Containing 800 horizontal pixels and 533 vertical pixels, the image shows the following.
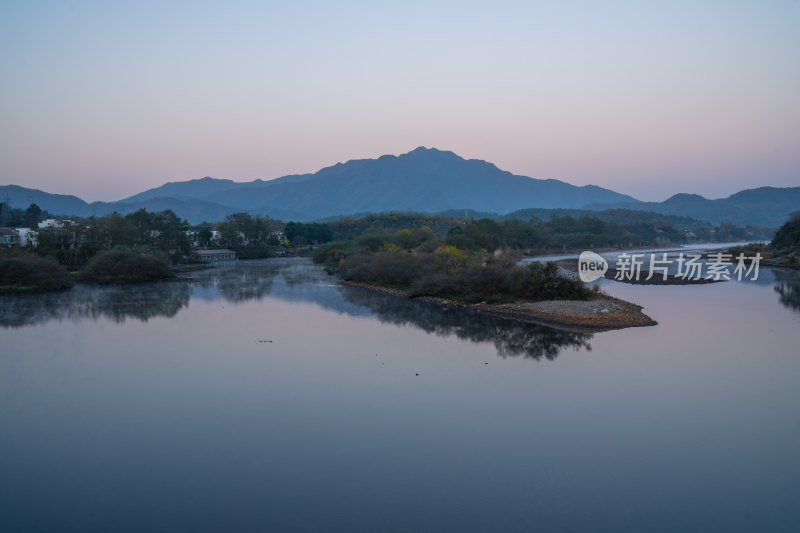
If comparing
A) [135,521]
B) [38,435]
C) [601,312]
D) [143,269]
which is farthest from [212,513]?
[143,269]

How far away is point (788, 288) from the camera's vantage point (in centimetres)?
2981

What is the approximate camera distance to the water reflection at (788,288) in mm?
24406

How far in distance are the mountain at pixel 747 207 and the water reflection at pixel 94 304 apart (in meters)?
175

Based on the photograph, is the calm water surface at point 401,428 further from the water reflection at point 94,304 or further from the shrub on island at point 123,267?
the shrub on island at point 123,267

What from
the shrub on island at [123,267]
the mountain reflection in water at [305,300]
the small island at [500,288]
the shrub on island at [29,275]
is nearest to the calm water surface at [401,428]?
the mountain reflection in water at [305,300]

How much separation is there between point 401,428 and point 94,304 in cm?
2169

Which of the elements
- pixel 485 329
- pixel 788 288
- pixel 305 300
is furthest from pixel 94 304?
pixel 788 288

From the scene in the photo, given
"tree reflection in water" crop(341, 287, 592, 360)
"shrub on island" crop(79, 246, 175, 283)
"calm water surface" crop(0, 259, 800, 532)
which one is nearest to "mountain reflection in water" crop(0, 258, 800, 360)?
"tree reflection in water" crop(341, 287, 592, 360)

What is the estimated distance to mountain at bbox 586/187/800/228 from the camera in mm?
166250

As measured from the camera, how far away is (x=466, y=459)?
831cm

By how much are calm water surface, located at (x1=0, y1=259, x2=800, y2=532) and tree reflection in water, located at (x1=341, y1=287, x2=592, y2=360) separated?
0.17 metres

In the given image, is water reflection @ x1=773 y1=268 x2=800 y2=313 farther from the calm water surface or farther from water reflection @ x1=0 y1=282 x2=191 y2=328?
water reflection @ x1=0 y1=282 x2=191 y2=328

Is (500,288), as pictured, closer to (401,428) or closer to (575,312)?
(575,312)

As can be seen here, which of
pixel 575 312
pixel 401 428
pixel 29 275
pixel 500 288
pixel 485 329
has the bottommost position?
pixel 401 428
